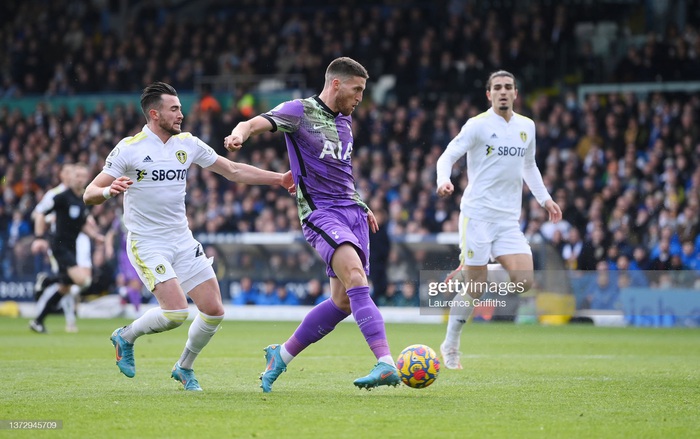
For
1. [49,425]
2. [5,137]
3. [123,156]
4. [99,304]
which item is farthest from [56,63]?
[49,425]

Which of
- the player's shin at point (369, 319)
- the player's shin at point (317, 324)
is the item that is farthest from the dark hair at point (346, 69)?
the player's shin at point (317, 324)

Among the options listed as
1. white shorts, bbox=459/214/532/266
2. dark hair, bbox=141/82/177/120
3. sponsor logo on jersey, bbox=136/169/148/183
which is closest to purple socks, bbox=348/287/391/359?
sponsor logo on jersey, bbox=136/169/148/183

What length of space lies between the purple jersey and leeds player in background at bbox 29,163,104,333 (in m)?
8.89

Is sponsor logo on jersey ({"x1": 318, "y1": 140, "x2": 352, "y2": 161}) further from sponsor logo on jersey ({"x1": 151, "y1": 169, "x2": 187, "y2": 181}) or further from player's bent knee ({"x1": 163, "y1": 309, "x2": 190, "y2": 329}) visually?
player's bent knee ({"x1": 163, "y1": 309, "x2": 190, "y2": 329})

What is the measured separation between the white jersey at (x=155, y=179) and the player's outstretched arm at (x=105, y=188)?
189mm

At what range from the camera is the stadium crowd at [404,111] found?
20281mm

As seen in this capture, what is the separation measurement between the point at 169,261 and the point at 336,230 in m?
1.50

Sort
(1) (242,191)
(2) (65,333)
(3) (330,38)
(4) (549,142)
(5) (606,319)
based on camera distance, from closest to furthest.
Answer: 1. (2) (65,333)
2. (5) (606,319)
3. (4) (549,142)
4. (1) (242,191)
5. (3) (330,38)

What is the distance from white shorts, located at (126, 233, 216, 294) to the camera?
8933 millimetres

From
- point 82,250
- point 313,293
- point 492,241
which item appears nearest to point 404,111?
point 313,293

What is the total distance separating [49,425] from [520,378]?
447cm

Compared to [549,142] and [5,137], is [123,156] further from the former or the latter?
[5,137]

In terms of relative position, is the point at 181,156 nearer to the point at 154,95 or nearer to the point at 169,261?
the point at 154,95

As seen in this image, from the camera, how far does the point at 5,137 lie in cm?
2989
